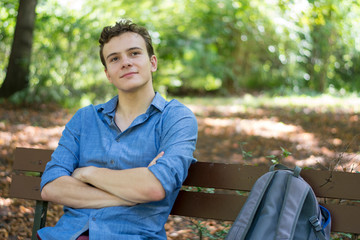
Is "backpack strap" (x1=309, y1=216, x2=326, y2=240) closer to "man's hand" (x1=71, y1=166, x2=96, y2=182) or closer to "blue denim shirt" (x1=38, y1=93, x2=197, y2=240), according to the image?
"blue denim shirt" (x1=38, y1=93, x2=197, y2=240)

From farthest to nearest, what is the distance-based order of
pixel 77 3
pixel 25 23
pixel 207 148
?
pixel 77 3
pixel 25 23
pixel 207 148

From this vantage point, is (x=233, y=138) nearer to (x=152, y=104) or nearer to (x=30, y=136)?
(x=30, y=136)

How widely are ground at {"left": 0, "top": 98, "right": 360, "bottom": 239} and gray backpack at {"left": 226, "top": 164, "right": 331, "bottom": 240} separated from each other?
70.3 inches

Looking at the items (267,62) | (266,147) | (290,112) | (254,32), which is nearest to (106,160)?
(266,147)

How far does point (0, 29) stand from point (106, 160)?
385 inches

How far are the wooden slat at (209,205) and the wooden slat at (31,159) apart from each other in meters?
0.98

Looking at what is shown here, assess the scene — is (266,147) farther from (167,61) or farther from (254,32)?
(254,32)

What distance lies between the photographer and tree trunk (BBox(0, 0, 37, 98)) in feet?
31.5

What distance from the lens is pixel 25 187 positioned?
3.04 m

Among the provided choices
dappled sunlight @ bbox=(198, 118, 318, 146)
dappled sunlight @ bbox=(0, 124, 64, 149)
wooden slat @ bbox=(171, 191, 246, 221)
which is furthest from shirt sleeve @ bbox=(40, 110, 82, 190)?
dappled sunlight @ bbox=(198, 118, 318, 146)

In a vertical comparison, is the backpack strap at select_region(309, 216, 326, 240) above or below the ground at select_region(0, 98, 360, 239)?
above

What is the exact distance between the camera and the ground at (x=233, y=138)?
4.37 metres

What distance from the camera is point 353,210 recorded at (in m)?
2.50

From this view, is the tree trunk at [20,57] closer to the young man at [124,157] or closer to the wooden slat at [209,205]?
the young man at [124,157]
